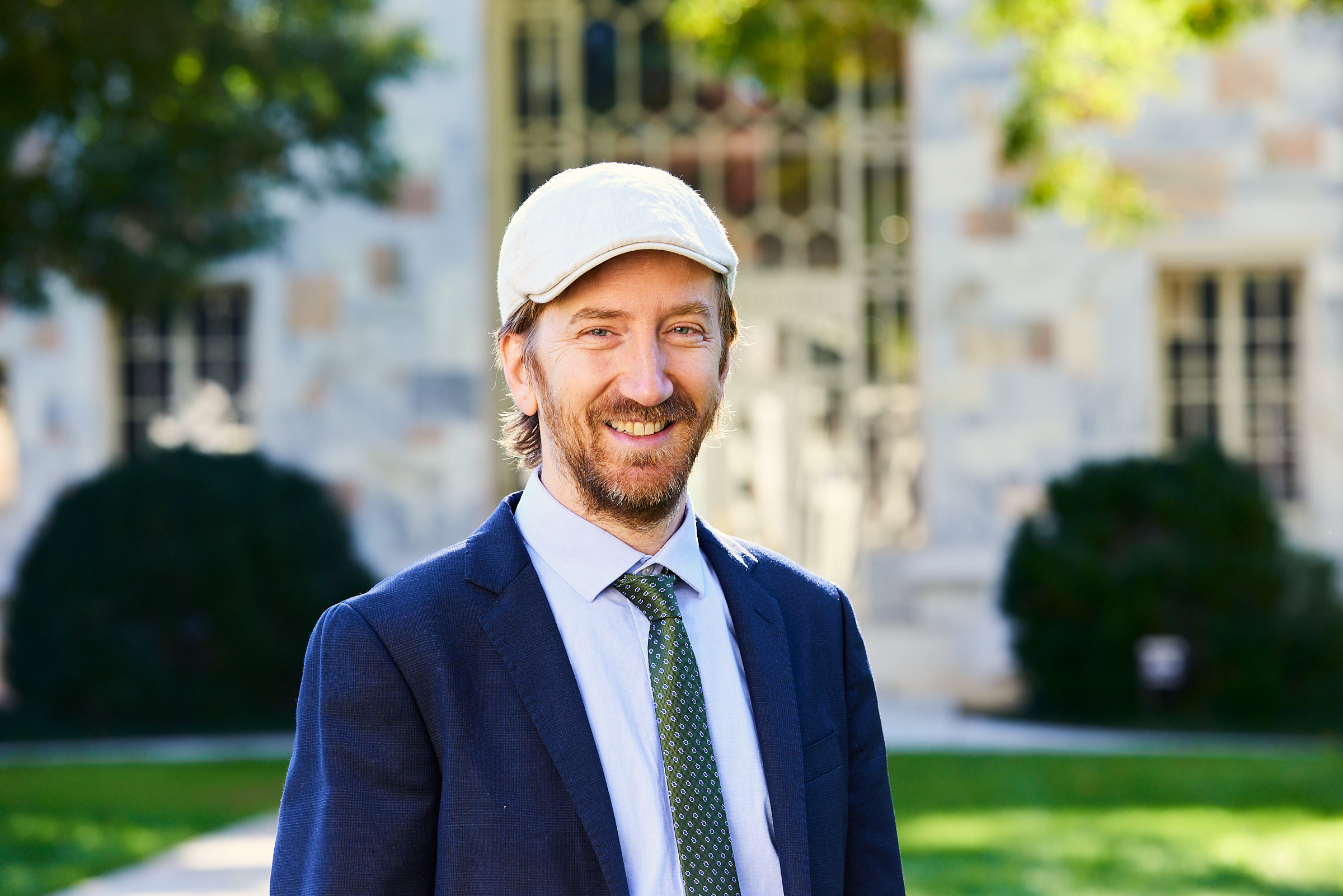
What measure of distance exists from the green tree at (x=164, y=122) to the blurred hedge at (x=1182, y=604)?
543cm

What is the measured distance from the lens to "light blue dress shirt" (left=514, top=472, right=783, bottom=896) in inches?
80.7

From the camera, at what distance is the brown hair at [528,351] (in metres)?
2.21

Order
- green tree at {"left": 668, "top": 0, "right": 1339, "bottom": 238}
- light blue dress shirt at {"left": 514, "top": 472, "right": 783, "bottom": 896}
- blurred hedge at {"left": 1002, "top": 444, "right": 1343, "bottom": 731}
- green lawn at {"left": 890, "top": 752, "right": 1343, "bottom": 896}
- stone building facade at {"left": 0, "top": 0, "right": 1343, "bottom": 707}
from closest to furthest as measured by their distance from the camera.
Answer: light blue dress shirt at {"left": 514, "top": 472, "right": 783, "bottom": 896} → green lawn at {"left": 890, "top": 752, "right": 1343, "bottom": 896} → green tree at {"left": 668, "top": 0, "right": 1339, "bottom": 238} → blurred hedge at {"left": 1002, "top": 444, "right": 1343, "bottom": 731} → stone building facade at {"left": 0, "top": 0, "right": 1343, "bottom": 707}

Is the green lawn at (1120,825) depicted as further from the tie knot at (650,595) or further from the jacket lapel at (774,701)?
the tie knot at (650,595)

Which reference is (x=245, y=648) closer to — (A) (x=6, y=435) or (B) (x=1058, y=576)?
(A) (x=6, y=435)

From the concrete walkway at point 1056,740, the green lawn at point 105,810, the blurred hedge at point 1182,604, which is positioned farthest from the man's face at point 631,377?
the blurred hedge at point 1182,604

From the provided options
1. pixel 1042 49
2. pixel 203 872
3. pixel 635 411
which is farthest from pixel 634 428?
pixel 1042 49

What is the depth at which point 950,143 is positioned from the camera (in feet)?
40.6

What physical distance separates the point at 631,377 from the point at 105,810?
22.6 ft

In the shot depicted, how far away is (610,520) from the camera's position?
219 centimetres

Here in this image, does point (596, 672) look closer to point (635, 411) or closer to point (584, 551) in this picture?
point (584, 551)

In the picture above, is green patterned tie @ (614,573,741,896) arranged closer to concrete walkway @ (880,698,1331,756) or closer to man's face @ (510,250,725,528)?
man's face @ (510,250,725,528)

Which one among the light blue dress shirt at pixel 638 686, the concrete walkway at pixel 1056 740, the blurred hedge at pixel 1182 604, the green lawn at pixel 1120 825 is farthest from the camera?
the blurred hedge at pixel 1182 604

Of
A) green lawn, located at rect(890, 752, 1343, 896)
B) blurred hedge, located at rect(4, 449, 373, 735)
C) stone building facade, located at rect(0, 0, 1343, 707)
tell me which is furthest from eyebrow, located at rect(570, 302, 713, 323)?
stone building facade, located at rect(0, 0, 1343, 707)
